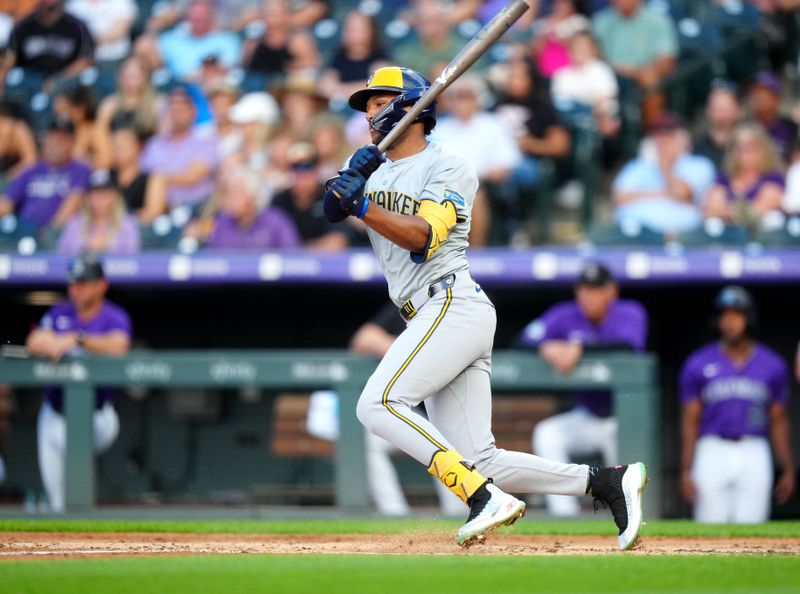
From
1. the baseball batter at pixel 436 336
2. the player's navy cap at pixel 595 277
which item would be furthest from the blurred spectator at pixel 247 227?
the baseball batter at pixel 436 336

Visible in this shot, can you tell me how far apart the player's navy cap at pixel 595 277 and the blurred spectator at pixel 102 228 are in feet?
9.44

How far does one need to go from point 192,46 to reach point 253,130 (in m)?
1.34

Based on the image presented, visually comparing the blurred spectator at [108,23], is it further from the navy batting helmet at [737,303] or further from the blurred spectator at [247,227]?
the navy batting helmet at [737,303]

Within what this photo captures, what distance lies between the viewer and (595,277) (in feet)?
22.8

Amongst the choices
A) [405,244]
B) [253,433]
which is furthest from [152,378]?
[405,244]

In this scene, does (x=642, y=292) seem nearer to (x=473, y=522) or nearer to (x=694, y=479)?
(x=694, y=479)

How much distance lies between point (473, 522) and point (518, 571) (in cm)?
35

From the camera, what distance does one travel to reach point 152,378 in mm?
7086

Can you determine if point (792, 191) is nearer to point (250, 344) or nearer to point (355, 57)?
point (355, 57)

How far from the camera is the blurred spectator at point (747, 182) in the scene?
7828 millimetres

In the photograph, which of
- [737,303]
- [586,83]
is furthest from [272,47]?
[737,303]

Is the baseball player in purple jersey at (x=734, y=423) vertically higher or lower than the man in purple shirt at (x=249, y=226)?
lower

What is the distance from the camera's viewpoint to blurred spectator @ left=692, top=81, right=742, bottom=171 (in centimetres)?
828

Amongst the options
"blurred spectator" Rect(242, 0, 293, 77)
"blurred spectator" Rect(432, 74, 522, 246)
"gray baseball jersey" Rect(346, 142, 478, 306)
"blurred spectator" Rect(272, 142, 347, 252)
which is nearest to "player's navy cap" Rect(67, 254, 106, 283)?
"blurred spectator" Rect(272, 142, 347, 252)
